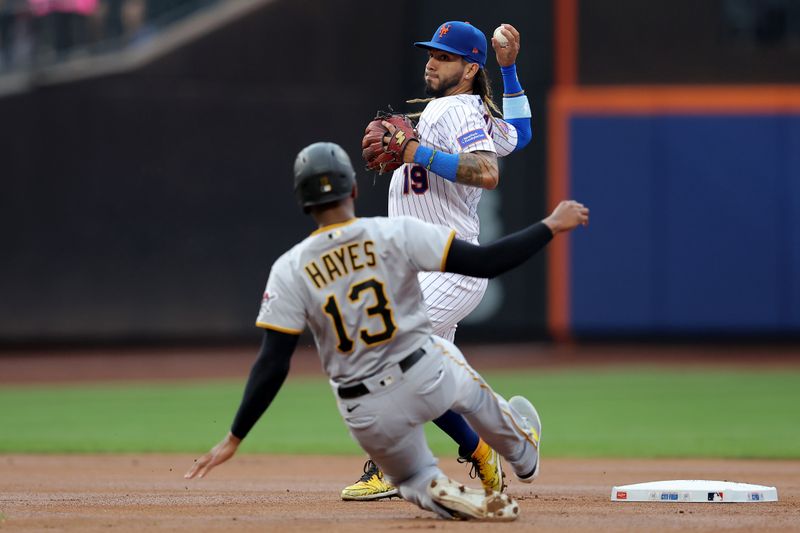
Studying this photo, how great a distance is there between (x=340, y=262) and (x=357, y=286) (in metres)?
0.10

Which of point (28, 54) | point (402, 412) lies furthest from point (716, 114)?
point (402, 412)

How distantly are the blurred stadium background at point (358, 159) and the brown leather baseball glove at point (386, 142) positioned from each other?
443 inches

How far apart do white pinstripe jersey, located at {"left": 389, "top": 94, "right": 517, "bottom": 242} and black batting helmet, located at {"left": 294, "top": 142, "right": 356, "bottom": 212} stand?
3.22 ft

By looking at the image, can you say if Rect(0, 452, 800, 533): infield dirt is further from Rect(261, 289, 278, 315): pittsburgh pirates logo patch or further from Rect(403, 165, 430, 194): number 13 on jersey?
Rect(403, 165, 430, 194): number 13 on jersey

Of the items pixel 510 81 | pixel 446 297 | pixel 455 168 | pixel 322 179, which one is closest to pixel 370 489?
pixel 446 297

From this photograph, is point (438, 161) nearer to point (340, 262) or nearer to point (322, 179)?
point (322, 179)

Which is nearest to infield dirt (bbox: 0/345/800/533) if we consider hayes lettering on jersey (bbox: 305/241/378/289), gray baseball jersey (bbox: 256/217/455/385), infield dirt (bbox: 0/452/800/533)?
infield dirt (bbox: 0/452/800/533)

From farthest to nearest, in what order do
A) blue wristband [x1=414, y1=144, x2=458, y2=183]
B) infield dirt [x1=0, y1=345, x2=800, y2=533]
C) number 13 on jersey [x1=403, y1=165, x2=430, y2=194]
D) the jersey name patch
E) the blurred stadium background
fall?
1. the blurred stadium background
2. number 13 on jersey [x1=403, y1=165, x2=430, y2=194]
3. the jersey name patch
4. blue wristband [x1=414, y1=144, x2=458, y2=183]
5. infield dirt [x1=0, y1=345, x2=800, y2=533]

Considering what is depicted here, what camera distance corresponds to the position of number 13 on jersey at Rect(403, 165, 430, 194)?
536cm

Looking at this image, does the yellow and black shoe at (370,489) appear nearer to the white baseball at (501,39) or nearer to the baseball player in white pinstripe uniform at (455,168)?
the baseball player in white pinstripe uniform at (455,168)

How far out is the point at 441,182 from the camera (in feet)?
17.5

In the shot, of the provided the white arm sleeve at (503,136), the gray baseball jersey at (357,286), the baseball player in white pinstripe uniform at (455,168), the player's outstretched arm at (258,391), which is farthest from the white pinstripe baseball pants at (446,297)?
the player's outstretched arm at (258,391)

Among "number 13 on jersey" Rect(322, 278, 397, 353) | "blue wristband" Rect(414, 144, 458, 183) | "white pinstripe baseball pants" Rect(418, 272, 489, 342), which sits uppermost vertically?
"blue wristband" Rect(414, 144, 458, 183)

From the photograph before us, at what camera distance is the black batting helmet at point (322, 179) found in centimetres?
432
